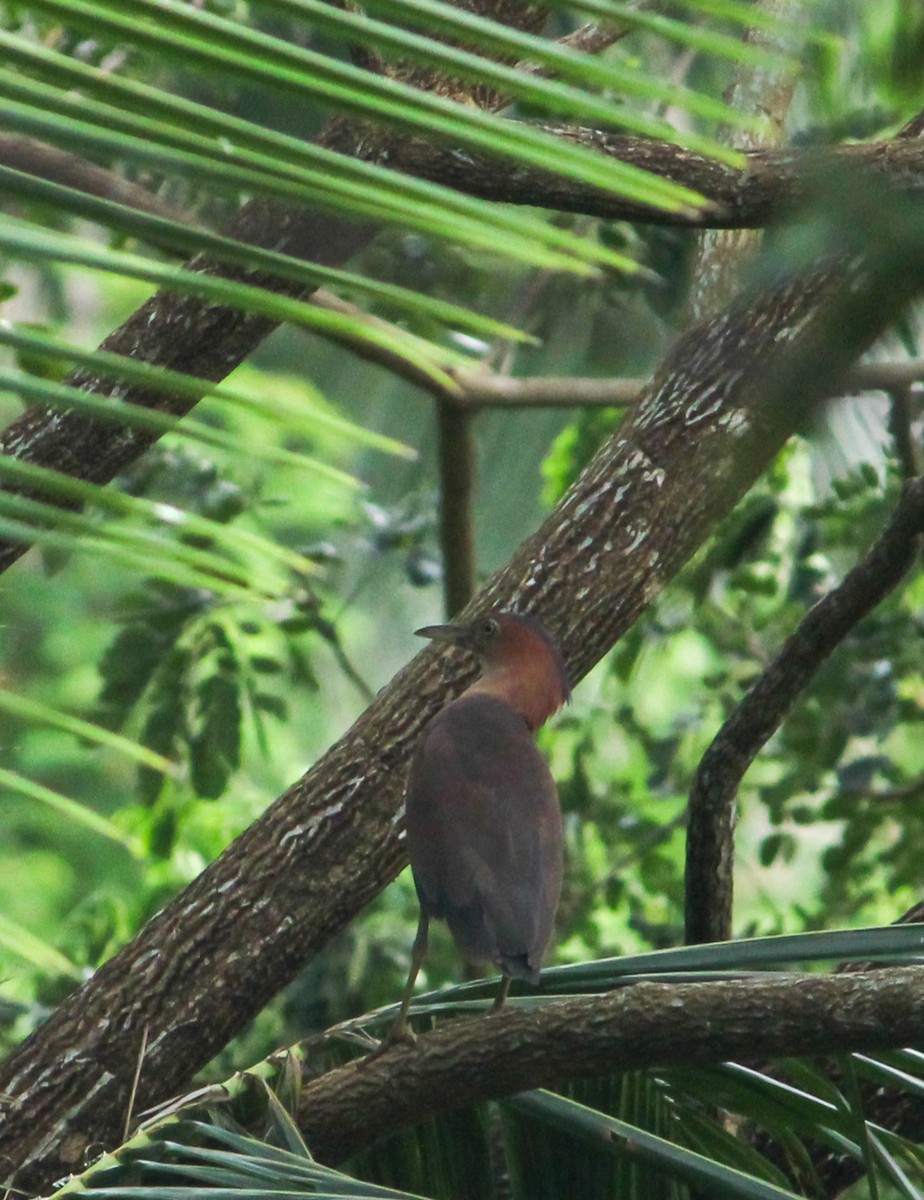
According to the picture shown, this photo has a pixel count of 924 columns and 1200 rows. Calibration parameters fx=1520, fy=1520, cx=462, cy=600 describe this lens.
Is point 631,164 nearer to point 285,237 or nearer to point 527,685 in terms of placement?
point 285,237

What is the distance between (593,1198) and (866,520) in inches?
121

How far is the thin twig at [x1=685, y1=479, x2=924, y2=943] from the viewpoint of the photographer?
9.86 ft

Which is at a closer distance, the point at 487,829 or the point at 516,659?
the point at 487,829

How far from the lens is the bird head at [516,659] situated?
316cm

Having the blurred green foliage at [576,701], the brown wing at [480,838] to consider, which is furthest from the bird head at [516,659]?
the blurred green foliage at [576,701]

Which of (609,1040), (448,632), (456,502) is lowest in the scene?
(609,1040)

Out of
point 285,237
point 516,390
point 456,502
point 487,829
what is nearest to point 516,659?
point 487,829

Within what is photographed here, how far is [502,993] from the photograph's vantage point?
226cm

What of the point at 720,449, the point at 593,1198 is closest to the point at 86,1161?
the point at 593,1198

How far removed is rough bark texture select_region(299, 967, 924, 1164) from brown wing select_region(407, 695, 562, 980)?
24.5 inches

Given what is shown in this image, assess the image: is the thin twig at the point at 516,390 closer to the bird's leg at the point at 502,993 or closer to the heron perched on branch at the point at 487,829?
the heron perched on branch at the point at 487,829

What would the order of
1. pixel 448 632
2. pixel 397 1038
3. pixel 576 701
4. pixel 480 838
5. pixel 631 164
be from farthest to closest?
pixel 576 701, pixel 448 632, pixel 480 838, pixel 631 164, pixel 397 1038

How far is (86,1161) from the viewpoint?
257 centimetres

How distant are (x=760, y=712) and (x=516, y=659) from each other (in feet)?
1.71
